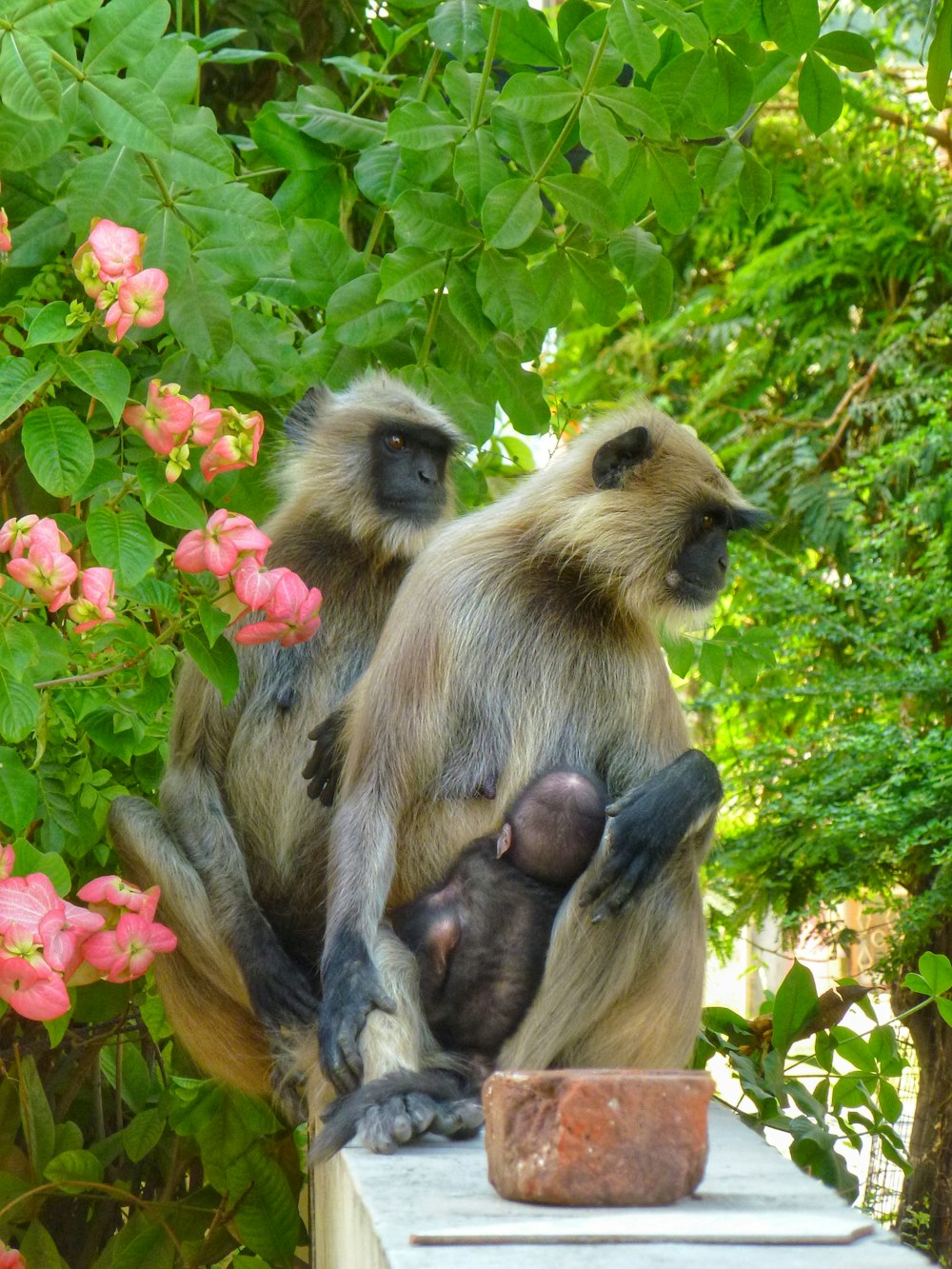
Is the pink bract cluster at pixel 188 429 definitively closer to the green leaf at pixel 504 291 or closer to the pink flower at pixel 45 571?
the pink flower at pixel 45 571

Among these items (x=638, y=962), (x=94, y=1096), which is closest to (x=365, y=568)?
(x=638, y=962)

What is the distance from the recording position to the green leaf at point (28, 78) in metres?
2.04

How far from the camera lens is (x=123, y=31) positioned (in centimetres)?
226

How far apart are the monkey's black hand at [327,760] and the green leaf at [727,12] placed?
1.30 m

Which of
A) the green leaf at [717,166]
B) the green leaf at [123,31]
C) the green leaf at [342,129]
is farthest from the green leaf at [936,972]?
the green leaf at [123,31]

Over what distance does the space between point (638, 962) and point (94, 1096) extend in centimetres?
174

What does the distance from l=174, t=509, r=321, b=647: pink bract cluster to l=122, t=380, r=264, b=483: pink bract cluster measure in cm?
9

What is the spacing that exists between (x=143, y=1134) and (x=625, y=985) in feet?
4.55

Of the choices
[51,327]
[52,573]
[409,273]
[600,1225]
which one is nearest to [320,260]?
[409,273]

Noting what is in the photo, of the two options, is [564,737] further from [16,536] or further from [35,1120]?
[35,1120]

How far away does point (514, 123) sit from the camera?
266 centimetres

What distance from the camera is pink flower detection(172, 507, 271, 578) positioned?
2.29 m

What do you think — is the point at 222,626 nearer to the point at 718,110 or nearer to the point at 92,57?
the point at 92,57

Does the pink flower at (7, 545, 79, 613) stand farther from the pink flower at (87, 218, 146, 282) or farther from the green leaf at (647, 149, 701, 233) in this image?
the green leaf at (647, 149, 701, 233)
